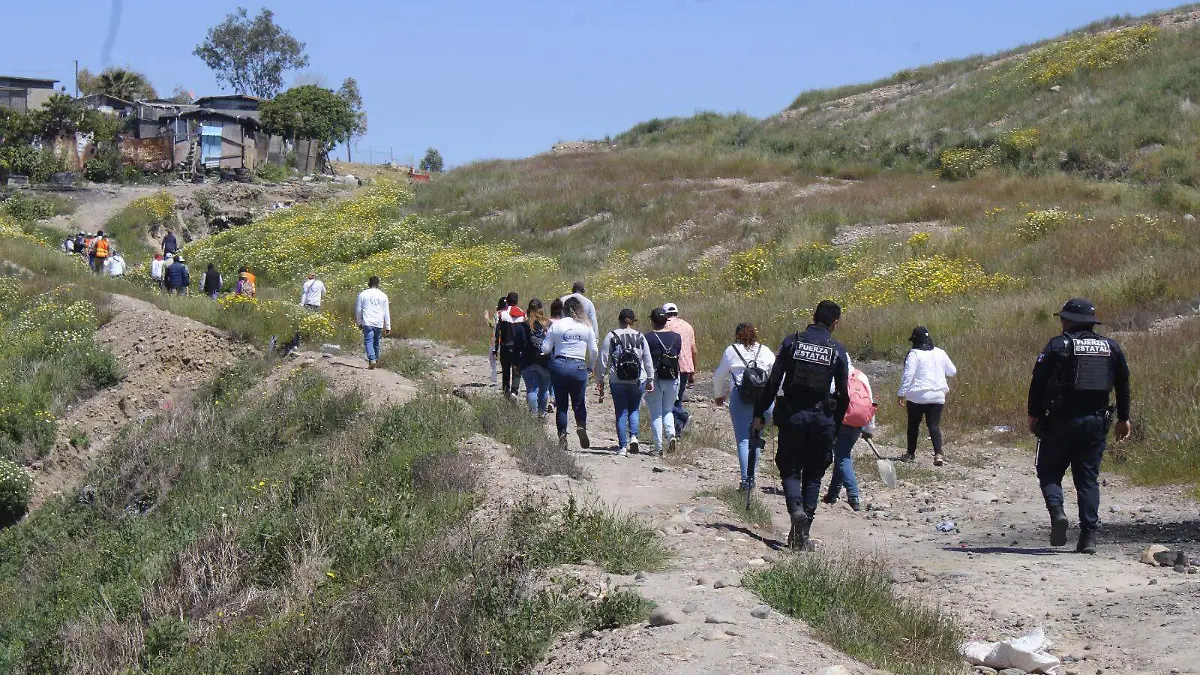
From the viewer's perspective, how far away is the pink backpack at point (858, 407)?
33.1 ft

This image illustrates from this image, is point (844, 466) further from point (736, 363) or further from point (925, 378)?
point (925, 378)

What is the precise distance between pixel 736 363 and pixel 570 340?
211 centimetres

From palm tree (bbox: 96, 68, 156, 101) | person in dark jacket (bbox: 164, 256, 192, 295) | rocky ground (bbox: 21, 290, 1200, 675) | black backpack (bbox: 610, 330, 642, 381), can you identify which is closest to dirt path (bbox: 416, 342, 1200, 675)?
rocky ground (bbox: 21, 290, 1200, 675)

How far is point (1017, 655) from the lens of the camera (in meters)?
5.97

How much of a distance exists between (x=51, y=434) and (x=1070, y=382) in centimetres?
1391

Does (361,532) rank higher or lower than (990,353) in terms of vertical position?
lower

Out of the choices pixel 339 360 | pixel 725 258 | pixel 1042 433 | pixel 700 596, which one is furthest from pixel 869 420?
pixel 725 258

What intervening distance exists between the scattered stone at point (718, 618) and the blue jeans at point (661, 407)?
598 cm

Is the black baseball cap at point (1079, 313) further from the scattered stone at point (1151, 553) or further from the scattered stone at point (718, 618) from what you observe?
the scattered stone at point (718, 618)

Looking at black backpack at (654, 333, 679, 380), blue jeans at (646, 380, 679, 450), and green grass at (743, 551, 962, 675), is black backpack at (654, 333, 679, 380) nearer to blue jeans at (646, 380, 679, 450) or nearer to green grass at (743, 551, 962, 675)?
blue jeans at (646, 380, 679, 450)

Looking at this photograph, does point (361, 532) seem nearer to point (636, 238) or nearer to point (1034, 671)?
point (1034, 671)

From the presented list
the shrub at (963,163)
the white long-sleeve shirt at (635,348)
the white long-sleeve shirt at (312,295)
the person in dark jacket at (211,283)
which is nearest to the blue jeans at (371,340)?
the white long-sleeve shirt at (312,295)

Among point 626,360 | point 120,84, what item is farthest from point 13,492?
point 120,84

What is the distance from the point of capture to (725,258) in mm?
28047
